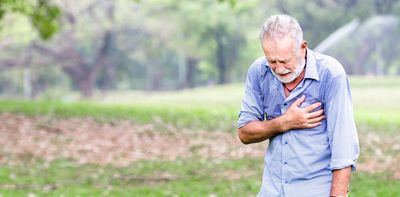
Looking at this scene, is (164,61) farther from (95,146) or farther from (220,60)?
(95,146)

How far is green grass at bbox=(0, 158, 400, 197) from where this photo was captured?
972 cm

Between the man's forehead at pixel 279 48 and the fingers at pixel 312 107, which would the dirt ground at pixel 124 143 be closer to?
the fingers at pixel 312 107

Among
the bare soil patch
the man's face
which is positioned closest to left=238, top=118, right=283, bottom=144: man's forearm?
the man's face

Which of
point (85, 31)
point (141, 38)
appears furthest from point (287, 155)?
point (141, 38)

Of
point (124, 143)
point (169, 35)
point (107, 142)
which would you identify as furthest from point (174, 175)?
point (169, 35)

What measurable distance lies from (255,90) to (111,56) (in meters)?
56.1

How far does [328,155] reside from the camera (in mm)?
3777

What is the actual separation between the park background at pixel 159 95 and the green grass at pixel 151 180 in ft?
0.08

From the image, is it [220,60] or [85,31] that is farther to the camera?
[220,60]

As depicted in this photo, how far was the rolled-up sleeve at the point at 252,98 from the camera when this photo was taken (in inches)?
153

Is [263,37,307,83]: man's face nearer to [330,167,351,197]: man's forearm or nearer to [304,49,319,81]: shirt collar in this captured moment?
[304,49,319,81]: shirt collar

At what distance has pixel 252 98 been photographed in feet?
12.8

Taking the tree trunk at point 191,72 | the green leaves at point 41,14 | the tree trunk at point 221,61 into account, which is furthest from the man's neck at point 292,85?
the tree trunk at point 191,72

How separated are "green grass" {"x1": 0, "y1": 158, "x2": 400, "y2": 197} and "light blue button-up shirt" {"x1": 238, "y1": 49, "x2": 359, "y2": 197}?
5439mm
